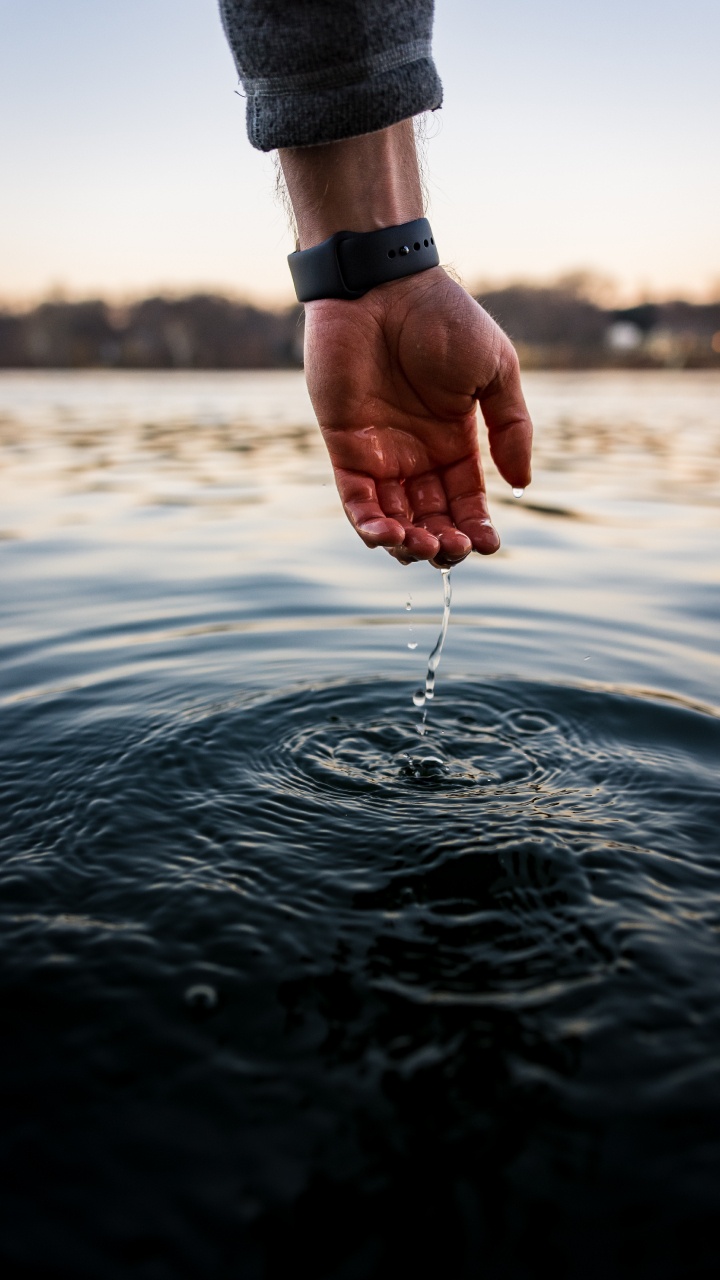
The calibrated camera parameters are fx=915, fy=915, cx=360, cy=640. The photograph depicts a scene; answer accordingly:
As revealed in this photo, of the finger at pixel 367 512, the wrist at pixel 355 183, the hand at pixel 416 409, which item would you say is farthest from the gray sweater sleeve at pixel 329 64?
the finger at pixel 367 512

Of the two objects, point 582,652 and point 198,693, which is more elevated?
point 198,693

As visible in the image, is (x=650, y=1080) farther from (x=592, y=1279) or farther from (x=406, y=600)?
(x=406, y=600)

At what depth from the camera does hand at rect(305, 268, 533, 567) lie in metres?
2.80

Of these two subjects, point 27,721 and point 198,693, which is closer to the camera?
Answer: point 27,721

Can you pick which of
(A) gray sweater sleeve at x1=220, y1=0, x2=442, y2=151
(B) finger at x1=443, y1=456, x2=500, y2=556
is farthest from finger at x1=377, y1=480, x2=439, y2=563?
(A) gray sweater sleeve at x1=220, y1=0, x2=442, y2=151

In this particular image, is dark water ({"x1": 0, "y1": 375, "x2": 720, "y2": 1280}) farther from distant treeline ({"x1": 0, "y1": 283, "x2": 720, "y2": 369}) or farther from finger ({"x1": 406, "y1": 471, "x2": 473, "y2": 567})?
distant treeline ({"x1": 0, "y1": 283, "x2": 720, "y2": 369})

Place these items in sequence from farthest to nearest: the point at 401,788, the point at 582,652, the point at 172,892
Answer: the point at 582,652, the point at 401,788, the point at 172,892

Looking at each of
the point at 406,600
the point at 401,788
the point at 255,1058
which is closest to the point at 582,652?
the point at 406,600

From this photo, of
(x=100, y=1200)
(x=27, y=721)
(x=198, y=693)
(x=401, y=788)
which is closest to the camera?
(x=100, y=1200)

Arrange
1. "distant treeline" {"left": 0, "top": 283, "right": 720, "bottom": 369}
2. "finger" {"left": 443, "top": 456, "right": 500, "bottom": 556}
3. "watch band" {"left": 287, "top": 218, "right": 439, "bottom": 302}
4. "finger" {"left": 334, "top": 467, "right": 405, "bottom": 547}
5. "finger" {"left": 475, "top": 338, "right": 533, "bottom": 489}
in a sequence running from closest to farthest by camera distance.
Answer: "finger" {"left": 334, "top": 467, "right": 405, "bottom": 547} < "watch band" {"left": 287, "top": 218, "right": 439, "bottom": 302} < "finger" {"left": 475, "top": 338, "right": 533, "bottom": 489} < "finger" {"left": 443, "top": 456, "right": 500, "bottom": 556} < "distant treeline" {"left": 0, "top": 283, "right": 720, "bottom": 369}

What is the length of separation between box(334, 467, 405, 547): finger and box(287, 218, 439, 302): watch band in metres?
0.55

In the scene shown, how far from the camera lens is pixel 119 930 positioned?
86.4 inches

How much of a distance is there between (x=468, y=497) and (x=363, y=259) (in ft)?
2.72

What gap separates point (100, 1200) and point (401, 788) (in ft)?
5.27
